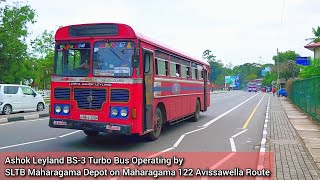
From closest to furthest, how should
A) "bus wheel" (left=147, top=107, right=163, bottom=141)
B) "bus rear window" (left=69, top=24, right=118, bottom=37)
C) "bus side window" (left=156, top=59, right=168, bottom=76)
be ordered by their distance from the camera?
1. "bus rear window" (left=69, top=24, right=118, bottom=37)
2. "bus wheel" (left=147, top=107, right=163, bottom=141)
3. "bus side window" (left=156, top=59, right=168, bottom=76)

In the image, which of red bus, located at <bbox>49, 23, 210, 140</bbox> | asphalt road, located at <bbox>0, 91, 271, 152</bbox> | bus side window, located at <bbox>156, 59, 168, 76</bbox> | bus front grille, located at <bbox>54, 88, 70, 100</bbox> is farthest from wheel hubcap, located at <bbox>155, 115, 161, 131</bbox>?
bus front grille, located at <bbox>54, 88, 70, 100</bbox>

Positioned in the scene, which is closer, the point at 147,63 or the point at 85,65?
the point at 85,65

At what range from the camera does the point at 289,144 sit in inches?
397

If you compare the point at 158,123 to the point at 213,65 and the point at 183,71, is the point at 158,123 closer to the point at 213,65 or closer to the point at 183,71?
the point at 183,71

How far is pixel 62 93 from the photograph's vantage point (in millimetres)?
9312

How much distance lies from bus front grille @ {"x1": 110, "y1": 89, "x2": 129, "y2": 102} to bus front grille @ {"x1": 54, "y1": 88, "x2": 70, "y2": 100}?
1.26m

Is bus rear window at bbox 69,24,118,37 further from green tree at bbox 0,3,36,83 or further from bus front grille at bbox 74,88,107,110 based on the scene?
green tree at bbox 0,3,36,83

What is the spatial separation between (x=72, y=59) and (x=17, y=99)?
12.4m

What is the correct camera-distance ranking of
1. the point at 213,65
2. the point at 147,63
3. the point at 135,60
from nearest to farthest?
the point at 135,60 < the point at 147,63 < the point at 213,65

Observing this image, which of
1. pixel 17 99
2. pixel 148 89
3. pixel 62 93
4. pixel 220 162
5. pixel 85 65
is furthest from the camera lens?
pixel 17 99

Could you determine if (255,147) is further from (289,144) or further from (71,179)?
(71,179)

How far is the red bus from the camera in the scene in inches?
346

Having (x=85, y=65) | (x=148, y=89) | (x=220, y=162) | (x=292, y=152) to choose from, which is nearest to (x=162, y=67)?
(x=148, y=89)

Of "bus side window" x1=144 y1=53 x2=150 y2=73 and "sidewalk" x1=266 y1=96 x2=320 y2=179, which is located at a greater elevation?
"bus side window" x1=144 y1=53 x2=150 y2=73
